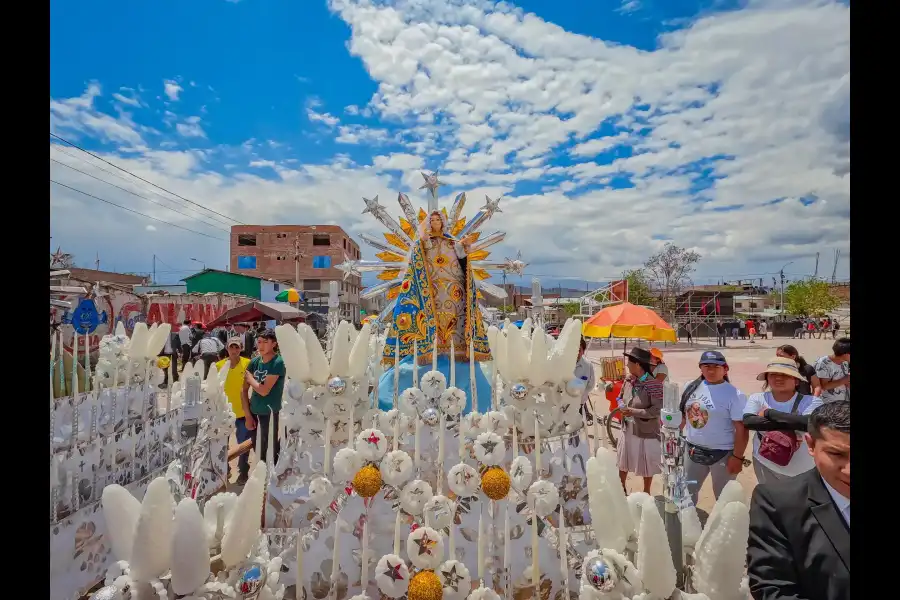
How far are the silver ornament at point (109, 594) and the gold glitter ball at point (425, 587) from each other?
3.62 feet

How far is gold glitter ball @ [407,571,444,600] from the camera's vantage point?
6.44 ft

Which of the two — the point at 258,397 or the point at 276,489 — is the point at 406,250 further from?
the point at 276,489

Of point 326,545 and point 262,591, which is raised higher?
point 262,591

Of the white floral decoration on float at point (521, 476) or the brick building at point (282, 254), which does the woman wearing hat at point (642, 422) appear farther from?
the brick building at point (282, 254)

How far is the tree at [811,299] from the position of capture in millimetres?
31062

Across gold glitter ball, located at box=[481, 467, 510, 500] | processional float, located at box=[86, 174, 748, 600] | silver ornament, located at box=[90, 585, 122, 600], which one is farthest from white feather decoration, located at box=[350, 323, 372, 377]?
silver ornament, located at box=[90, 585, 122, 600]

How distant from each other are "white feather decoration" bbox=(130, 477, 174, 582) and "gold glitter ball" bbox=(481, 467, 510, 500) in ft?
4.30

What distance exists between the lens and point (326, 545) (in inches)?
98.5

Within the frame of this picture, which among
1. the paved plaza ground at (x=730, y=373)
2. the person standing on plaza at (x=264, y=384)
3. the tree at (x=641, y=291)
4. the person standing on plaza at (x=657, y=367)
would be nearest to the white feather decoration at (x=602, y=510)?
the paved plaza ground at (x=730, y=373)

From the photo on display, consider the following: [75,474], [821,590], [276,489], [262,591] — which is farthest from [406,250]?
[821,590]

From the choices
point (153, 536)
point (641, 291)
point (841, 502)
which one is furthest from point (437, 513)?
point (641, 291)

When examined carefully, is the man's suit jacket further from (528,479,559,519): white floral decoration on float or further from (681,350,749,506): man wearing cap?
(681,350,749,506): man wearing cap
